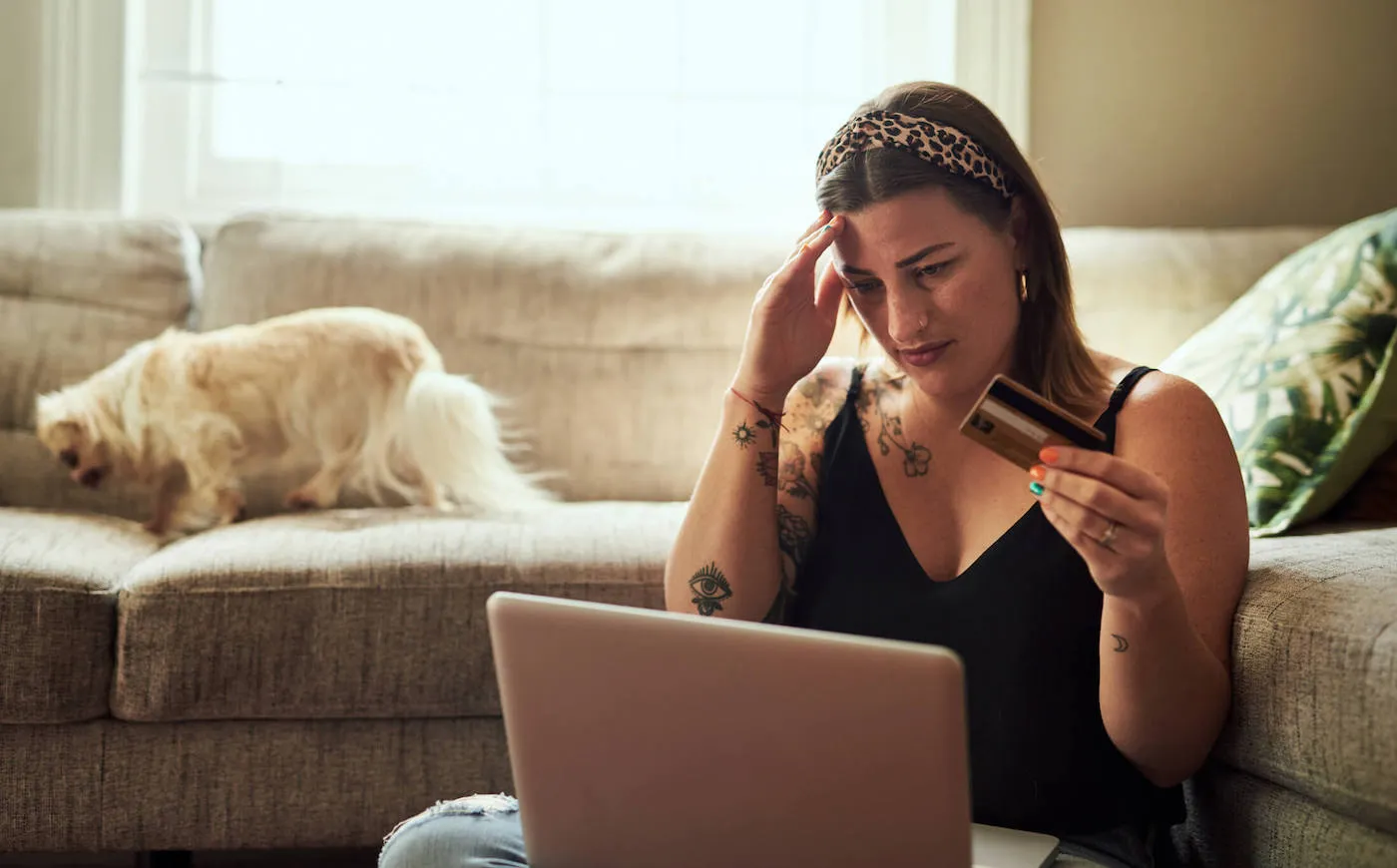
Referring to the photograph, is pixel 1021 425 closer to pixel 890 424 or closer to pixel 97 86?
pixel 890 424

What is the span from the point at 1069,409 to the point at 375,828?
951 millimetres

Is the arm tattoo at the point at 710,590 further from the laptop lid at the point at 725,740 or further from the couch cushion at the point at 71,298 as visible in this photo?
the couch cushion at the point at 71,298

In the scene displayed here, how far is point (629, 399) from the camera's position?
82.8 inches

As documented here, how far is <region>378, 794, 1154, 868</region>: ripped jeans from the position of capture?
97cm

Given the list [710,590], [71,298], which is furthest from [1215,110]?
[71,298]

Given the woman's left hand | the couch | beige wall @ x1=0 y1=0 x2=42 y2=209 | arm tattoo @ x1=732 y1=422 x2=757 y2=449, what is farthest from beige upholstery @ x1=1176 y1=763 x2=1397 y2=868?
beige wall @ x1=0 y1=0 x2=42 y2=209

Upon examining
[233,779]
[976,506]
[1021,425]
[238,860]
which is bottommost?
[238,860]

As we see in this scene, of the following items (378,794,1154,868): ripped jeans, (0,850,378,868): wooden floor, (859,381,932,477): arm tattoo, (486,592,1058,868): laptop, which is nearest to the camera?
(486,592,1058,868): laptop

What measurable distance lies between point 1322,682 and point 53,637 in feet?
4.30

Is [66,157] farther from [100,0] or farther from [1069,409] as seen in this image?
[1069,409]

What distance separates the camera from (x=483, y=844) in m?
0.97

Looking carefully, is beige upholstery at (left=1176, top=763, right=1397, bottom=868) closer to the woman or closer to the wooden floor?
the woman

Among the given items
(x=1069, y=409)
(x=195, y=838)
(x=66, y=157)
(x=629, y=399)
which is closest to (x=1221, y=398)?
(x=1069, y=409)

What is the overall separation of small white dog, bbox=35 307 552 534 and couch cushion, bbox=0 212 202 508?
10 centimetres
